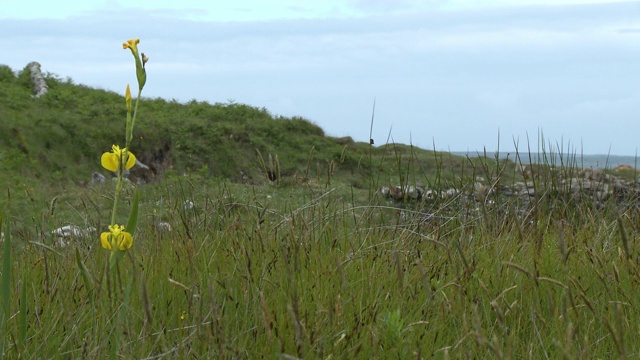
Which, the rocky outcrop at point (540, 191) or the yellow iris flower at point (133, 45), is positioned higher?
the yellow iris flower at point (133, 45)

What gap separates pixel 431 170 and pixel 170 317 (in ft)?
33.7

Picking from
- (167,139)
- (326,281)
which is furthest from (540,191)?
(167,139)

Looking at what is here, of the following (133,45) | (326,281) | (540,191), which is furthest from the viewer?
(540,191)

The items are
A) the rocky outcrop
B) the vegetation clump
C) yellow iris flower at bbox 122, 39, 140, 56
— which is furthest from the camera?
the rocky outcrop

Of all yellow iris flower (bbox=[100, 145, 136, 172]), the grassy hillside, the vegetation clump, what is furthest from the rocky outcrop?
the grassy hillside

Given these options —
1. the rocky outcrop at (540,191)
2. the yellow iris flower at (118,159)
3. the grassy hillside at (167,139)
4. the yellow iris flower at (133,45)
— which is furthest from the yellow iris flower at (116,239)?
the grassy hillside at (167,139)

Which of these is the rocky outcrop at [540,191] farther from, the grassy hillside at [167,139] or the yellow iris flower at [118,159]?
the grassy hillside at [167,139]

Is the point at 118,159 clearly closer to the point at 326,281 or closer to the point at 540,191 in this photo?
the point at 326,281

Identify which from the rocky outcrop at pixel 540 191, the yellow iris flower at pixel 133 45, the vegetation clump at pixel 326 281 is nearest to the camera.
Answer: the yellow iris flower at pixel 133 45

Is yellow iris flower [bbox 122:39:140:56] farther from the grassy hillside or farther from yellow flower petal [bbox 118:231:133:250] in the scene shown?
the grassy hillside

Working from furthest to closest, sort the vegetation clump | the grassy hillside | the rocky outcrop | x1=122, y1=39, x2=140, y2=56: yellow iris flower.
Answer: the grassy hillside → the rocky outcrop → the vegetation clump → x1=122, y1=39, x2=140, y2=56: yellow iris flower

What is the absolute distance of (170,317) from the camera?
282 cm

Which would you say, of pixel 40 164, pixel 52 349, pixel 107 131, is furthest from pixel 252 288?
pixel 107 131

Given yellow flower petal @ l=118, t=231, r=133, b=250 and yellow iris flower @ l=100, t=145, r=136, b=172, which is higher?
yellow iris flower @ l=100, t=145, r=136, b=172
